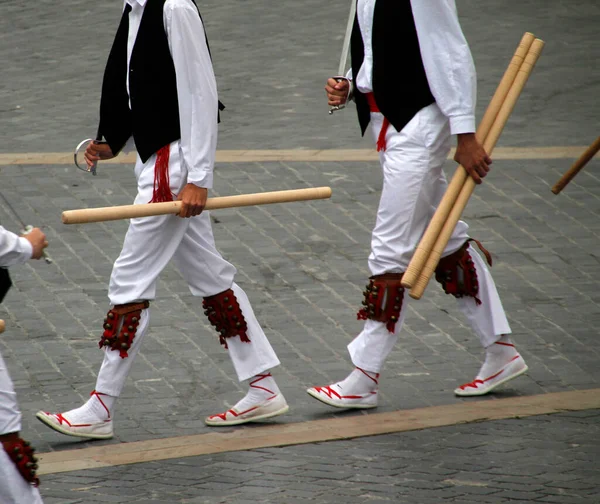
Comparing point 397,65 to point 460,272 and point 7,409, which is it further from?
point 7,409

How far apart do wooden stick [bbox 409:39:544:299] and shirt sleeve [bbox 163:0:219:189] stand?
0.98 meters

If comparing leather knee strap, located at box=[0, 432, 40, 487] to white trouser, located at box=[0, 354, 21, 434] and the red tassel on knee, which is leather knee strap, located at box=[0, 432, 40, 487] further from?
the red tassel on knee

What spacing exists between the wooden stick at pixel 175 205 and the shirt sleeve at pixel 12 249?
0.50 m

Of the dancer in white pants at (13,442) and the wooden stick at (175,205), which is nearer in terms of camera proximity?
the dancer in white pants at (13,442)

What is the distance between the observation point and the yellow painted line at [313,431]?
17.9 ft

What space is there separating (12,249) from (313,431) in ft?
6.18

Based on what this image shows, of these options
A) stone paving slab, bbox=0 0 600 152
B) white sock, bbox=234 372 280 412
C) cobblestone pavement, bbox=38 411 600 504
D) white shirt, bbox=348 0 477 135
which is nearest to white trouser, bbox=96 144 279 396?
white sock, bbox=234 372 280 412

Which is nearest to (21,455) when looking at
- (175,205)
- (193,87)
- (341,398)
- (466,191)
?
(175,205)

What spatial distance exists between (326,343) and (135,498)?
6.91 feet

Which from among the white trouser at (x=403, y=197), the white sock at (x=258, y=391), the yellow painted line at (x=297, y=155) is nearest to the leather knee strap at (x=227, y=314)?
the white sock at (x=258, y=391)

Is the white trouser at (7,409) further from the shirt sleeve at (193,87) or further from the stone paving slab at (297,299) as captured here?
the shirt sleeve at (193,87)

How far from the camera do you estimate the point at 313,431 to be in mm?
5797

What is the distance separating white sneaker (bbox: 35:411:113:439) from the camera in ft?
18.4

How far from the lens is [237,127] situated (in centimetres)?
1105
